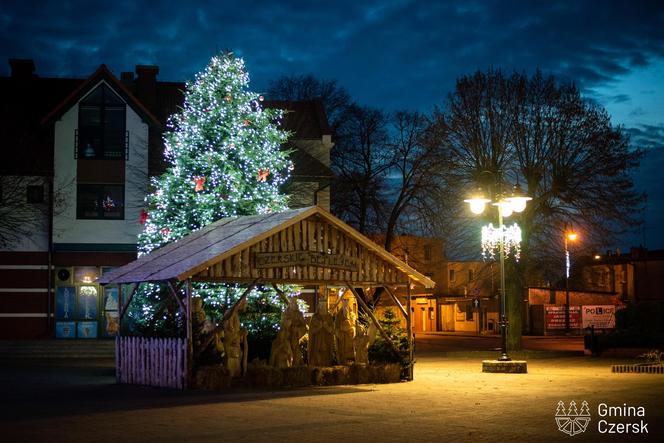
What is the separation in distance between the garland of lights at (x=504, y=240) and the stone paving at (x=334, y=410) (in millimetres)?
6741

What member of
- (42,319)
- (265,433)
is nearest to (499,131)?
(42,319)

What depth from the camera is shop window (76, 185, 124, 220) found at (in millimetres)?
39594

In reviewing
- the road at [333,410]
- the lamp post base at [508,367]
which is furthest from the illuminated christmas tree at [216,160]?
the lamp post base at [508,367]

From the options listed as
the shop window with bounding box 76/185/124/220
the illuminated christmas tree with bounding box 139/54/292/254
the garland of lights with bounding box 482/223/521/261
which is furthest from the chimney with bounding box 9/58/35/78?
the garland of lights with bounding box 482/223/521/261

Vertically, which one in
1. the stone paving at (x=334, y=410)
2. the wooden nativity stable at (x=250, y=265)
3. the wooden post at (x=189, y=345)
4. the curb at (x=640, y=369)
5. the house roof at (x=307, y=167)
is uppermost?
the house roof at (x=307, y=167)

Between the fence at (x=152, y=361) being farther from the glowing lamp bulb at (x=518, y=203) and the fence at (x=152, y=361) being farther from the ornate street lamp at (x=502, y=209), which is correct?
the glowing lamp bulb at (x=518, y=203)

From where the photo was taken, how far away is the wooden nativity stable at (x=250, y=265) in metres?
20.7

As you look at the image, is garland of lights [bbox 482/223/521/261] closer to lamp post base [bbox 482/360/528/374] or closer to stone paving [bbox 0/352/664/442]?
lamp post base [bbox 482/360/528/374]

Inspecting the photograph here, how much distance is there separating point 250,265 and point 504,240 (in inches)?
580

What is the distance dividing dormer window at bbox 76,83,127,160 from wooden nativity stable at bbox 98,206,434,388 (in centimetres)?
1689

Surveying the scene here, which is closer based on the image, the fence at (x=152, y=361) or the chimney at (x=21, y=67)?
the fence at (x=152, y=361)

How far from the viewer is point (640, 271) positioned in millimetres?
82062

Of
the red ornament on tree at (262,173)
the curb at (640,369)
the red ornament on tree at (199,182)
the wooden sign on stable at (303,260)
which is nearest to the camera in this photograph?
the wooden sign on stable at (303,260)

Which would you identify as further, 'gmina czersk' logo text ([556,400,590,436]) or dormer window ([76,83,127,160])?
dormer window ([76,83,127,160])
